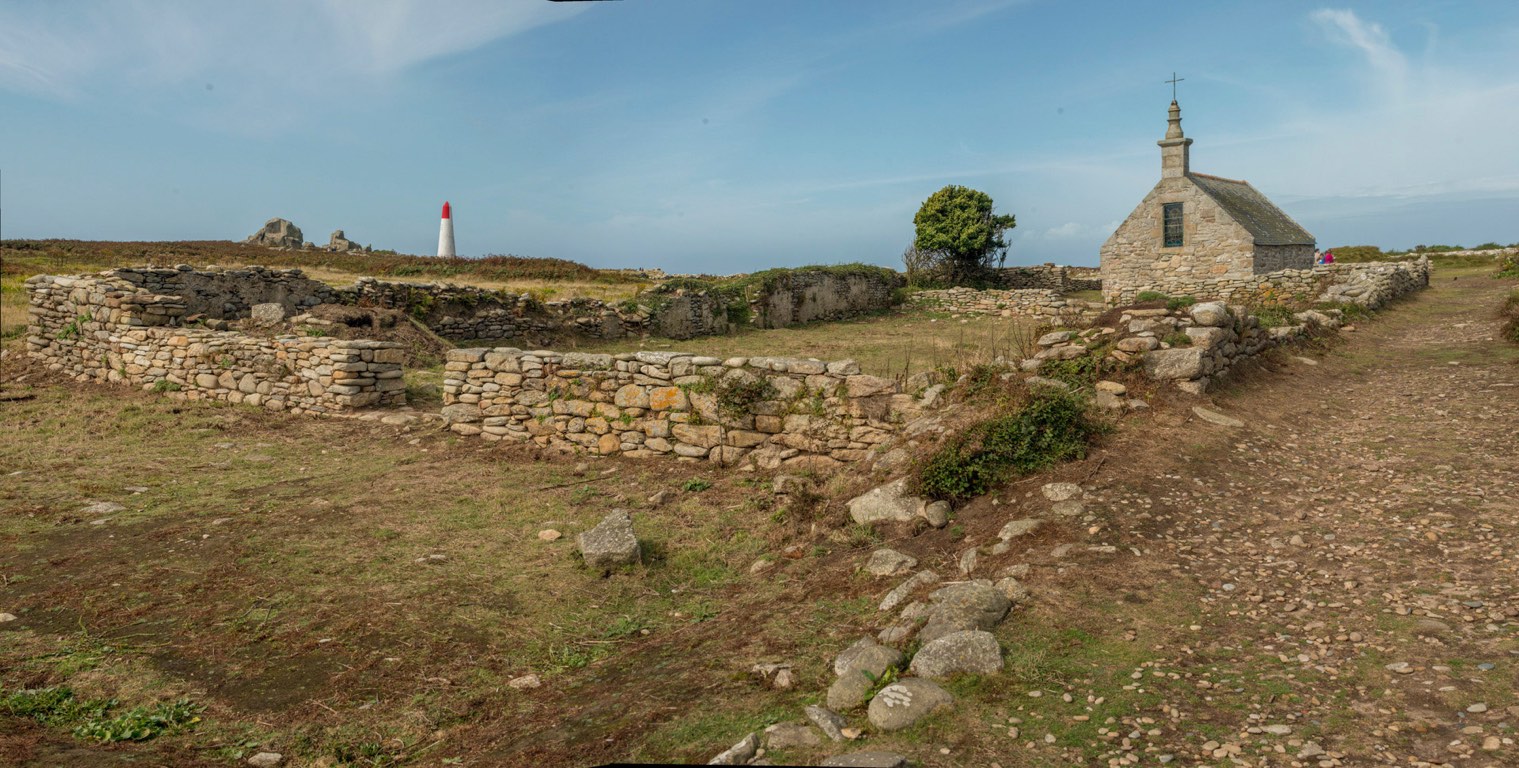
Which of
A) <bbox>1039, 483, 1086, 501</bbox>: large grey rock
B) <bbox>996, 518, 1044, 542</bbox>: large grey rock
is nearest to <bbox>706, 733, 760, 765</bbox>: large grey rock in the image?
<bbox>996, 518, 1044, 542</bbox>: large grey rock

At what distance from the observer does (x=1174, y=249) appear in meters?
27.8

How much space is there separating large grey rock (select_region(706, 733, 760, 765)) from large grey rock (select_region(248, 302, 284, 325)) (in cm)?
1518

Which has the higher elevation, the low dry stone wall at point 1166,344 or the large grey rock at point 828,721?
the low dry stone wall at point 1166,344

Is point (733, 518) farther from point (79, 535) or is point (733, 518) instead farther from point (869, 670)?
point (79, 535)

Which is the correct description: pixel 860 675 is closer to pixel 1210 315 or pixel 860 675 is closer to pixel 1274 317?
pixel 1210 315

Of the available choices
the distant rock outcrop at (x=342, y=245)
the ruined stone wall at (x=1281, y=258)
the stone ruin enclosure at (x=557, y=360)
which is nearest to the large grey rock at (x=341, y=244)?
the distant rock outcrop at (x=342, y=245)

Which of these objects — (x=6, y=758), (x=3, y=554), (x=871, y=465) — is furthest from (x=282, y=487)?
(x=871, y=465)

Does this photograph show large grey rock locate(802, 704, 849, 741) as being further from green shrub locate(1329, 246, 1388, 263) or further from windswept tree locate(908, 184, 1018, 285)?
green shrub locate(1329, 246, 1388, 263)

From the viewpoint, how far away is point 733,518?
8062 millimetres

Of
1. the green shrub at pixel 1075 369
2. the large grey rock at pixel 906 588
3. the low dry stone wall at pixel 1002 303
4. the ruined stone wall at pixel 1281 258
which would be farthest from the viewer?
the low dry stone wall at pixel 1002 303

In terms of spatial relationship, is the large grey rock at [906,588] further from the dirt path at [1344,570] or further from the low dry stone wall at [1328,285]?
the low dry stone wall at [1328,285]

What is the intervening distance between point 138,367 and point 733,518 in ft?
43.9

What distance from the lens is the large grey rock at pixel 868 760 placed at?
10.9ft

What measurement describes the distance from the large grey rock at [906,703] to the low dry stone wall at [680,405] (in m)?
4.62
